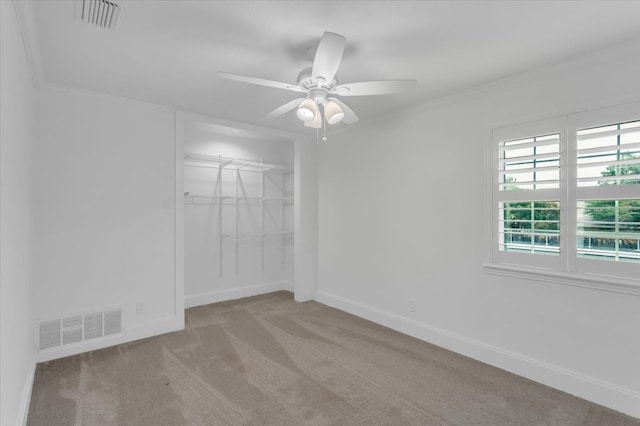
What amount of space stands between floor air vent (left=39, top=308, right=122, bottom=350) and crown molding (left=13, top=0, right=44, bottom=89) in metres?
2.13

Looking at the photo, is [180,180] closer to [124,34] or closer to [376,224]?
Result: [124,34]

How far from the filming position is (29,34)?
1.99 m

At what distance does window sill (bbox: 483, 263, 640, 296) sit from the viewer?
2199 mm

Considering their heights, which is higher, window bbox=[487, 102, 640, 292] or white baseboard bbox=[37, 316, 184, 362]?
window bbox=[487, 102, 640, 292]

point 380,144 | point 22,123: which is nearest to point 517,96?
point 380,144

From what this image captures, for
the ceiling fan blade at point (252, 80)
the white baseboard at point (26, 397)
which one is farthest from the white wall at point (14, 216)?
the ceiling fan blade at point (252, 80)

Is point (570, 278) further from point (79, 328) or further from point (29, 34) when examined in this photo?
point (79, 328)

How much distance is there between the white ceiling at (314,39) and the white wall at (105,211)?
0.38m

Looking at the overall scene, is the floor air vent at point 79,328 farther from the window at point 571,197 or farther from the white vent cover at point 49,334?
the window at point 571,197

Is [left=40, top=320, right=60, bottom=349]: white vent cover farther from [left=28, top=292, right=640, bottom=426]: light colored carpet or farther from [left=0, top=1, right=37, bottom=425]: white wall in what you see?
[left=0, top=1, right=37, bottom=425]: white wall

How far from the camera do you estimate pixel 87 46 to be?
2.26 m

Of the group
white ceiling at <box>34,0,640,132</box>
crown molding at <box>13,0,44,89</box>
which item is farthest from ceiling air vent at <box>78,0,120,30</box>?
crown molding at <box>13,0,44,89</box>

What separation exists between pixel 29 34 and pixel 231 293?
378 cm

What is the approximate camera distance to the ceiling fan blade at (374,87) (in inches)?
82.0
